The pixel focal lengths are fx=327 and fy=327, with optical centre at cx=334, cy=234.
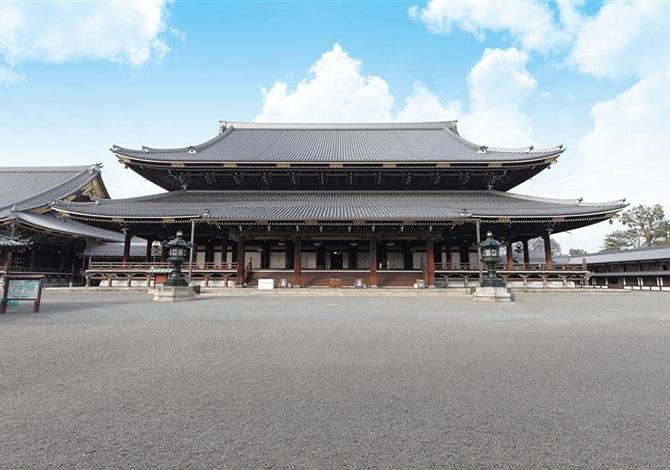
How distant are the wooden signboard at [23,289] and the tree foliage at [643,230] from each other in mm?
63803

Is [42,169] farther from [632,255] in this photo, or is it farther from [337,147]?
[632,255]

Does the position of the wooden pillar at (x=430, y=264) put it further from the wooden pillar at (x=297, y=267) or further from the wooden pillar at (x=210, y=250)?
the wooden pillar at (x=210, y=250)

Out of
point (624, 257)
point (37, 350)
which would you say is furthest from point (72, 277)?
point (624, 257)

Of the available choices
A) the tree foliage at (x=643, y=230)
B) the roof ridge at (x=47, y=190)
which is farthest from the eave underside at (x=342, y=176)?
the tree foliage at (x=643, y=230)

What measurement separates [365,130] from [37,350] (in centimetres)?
2946

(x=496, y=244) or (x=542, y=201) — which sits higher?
(x=542, y=201)

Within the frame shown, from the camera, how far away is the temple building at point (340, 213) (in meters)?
19.2

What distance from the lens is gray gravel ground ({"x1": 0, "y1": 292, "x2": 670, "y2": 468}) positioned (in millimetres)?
2426

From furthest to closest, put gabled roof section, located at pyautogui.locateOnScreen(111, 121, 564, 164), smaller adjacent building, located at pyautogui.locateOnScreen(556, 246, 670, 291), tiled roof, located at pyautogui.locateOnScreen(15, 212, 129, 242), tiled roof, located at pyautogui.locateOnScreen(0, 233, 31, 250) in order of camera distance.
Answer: smaller adjacent building, located at pyautogui.locateOnScreen(556, 246, 670, 291)
tiled roof, located at pyautogui.locateOnScreen(15, 212, 129, 242)
gabled roof section, located at pyautogui.locateOnScreen(111, 121, 564, 164)
tiled roof, located at pyautogui.locateOnScreen(0, 233, 31, 250)

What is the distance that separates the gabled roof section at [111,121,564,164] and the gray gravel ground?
688 inches

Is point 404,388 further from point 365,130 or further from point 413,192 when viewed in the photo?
point 365,130

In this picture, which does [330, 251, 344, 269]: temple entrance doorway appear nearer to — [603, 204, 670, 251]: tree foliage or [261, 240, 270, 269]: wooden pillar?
[261, 240, 270, 269]: wooden pillar

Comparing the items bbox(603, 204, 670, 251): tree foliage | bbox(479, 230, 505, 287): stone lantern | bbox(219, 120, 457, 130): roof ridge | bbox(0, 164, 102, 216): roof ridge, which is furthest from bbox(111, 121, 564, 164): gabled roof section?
bbox(603, 204, 670, 251): tree foliage

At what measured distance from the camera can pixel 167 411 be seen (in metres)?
3.12
